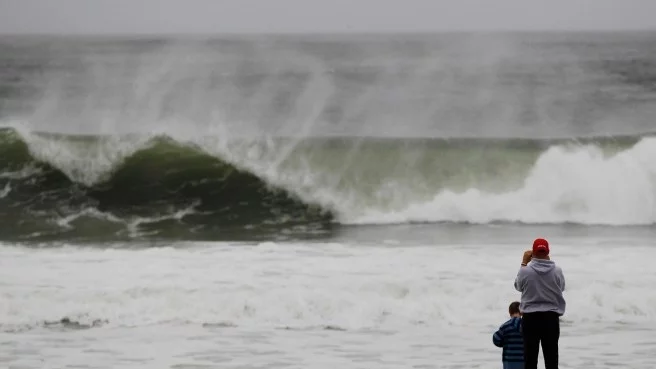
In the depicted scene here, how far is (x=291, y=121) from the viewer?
970cm

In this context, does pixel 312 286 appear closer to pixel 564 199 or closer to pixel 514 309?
pixel 514 309

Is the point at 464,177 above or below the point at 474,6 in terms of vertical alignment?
below

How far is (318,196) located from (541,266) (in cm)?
518

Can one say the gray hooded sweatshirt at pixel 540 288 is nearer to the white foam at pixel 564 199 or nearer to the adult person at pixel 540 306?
the adult person at pixel 540 306

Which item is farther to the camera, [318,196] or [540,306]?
[318,196]

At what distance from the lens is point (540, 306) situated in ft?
10.6

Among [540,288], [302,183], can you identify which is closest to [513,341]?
[540,288]

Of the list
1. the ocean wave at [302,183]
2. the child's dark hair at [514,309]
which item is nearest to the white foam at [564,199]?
the ocean wave at [302,183]

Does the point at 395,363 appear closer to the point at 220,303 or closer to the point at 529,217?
the point at 220,303

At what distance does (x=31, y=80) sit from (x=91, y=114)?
0.99 m

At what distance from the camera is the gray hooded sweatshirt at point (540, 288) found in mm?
3238

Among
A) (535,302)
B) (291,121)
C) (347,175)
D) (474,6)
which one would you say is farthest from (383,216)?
(535,302)

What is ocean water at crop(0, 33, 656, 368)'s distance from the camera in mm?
5020

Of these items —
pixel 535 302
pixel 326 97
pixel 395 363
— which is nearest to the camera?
pixel 535 302
